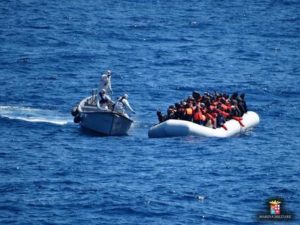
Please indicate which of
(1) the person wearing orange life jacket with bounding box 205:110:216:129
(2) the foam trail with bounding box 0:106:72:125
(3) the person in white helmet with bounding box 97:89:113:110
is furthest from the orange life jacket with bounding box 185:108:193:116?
(2) the foam trail with bounding box 0:106:72:125

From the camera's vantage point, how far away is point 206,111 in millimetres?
67438

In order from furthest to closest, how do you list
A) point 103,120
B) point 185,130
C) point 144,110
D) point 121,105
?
point 144,110 < point 121,105 < point 103,120 < point 185,130

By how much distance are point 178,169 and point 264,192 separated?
5.28m

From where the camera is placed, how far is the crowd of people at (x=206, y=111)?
6694 centimetres

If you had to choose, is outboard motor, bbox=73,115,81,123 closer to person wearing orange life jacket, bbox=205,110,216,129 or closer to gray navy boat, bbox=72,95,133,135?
gray navy boat, bbox=72,95,133,135

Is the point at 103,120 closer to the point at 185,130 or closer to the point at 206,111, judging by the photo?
the point at 185,130

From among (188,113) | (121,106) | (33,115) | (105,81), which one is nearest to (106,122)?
(121,106)

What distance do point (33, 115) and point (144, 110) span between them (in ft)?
23.3

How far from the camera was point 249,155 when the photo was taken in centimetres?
6431

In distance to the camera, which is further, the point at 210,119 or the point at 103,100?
the point at 103,100

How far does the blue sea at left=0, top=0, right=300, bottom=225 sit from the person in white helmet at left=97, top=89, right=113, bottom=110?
1.65 metres

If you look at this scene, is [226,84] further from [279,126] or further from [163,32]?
[163,32]

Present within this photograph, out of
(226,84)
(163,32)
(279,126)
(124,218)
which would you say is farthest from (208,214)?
(163,32)

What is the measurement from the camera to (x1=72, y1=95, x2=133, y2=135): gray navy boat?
66375 millimetres
